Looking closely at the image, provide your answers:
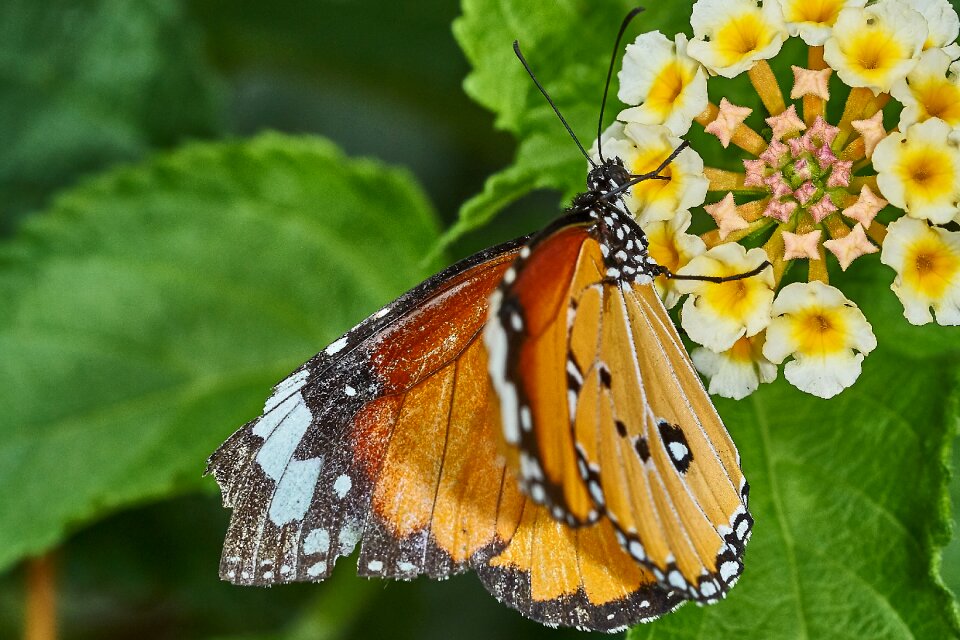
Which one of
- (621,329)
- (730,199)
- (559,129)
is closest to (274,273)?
(559,129)

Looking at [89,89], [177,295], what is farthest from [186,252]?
[89,89]

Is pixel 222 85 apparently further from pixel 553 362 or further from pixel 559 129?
pixel 553 362

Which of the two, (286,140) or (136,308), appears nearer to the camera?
(286,140)

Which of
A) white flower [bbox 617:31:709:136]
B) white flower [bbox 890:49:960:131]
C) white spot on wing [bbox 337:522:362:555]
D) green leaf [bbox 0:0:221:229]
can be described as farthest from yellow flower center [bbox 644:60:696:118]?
green leaf [bbox 0:0:221:229]

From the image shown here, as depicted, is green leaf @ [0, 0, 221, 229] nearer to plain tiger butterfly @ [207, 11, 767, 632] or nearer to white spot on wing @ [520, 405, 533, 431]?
plain tiger butterfly @ [207, 11, 767, 632]

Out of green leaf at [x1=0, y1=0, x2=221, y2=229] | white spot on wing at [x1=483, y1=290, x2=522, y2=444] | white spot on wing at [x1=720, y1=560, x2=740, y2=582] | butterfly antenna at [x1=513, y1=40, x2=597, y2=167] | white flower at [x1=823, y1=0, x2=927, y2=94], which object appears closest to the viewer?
white spot on wing at [x1=483, y1=290, x2=522, y2=444]

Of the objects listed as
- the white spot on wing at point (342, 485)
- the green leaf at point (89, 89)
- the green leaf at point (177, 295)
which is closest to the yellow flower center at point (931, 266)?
the white spot on wing at point (342, 485)

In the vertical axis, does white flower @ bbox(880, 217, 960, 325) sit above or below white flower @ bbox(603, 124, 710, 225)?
below
